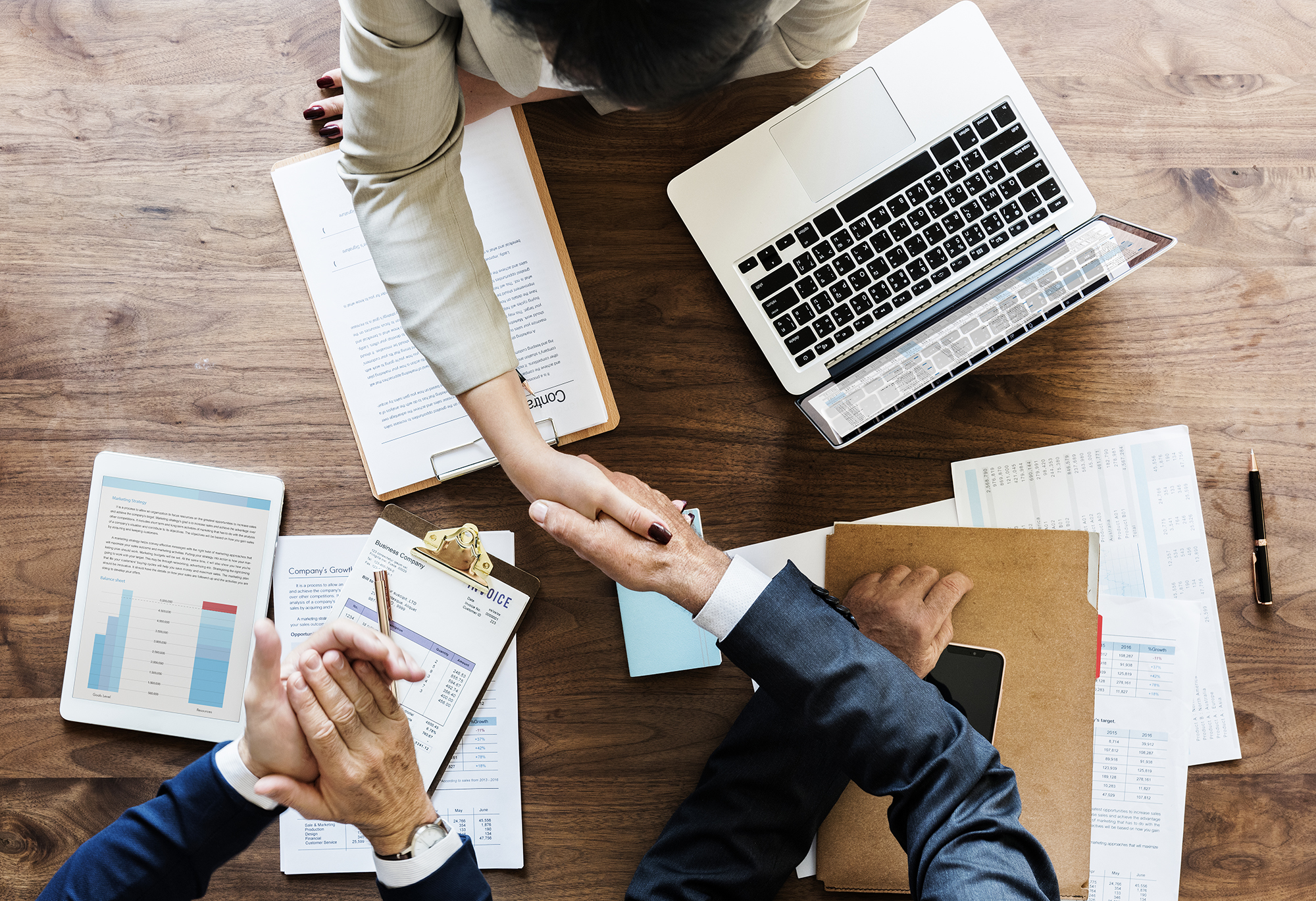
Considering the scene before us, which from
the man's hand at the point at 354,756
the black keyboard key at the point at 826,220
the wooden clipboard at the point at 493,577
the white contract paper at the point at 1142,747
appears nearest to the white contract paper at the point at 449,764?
the wooden clipboard at the point at 493,577

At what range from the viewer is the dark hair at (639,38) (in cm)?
63

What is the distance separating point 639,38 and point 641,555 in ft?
1.82

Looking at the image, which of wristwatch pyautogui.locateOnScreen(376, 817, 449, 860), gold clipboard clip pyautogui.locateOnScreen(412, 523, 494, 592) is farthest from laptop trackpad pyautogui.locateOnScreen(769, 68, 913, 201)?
wristwatch pyautogui.locateOnScreen(376, 817, 449, 860)

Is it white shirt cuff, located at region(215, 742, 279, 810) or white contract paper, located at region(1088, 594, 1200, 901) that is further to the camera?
white contract paper, located at region(1088, 594, 1200, 901)

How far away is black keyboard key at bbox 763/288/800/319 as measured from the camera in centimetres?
115

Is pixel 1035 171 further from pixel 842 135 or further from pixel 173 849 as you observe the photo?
pixel 173 849

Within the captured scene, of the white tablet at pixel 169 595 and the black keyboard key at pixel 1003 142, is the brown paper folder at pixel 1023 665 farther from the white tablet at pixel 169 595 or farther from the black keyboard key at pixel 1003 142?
the white tablet at pixel 169 595

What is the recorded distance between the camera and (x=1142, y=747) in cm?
120

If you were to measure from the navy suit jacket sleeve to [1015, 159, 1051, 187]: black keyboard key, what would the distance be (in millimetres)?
1171

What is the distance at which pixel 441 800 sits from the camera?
1.20 metres

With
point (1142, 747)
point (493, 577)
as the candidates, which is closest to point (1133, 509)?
point (1142, 747)

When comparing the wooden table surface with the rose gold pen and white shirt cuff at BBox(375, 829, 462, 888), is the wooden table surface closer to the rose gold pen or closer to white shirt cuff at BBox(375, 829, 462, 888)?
the rose gold pen

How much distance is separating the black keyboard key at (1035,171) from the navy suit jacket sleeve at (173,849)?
1.17 meters

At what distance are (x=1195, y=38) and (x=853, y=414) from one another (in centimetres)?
77
